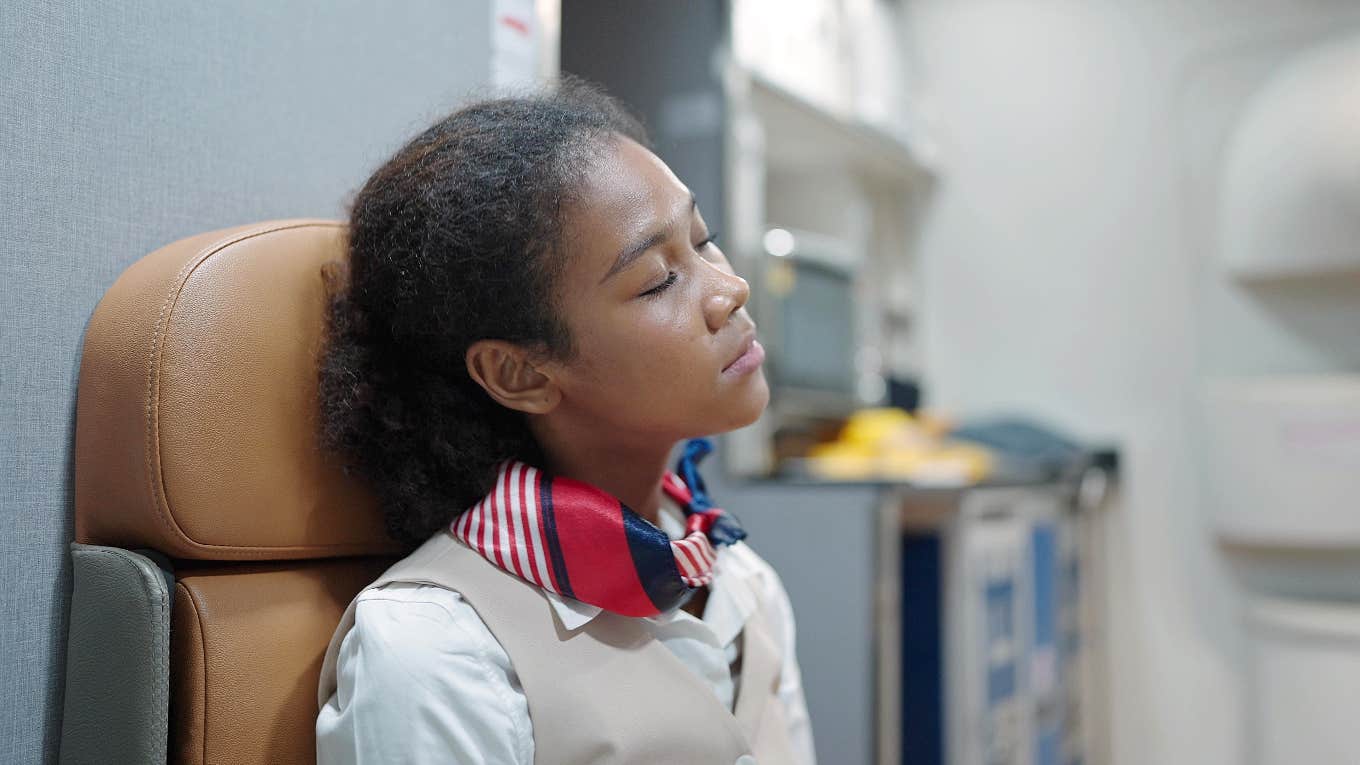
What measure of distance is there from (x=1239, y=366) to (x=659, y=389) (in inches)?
89.7

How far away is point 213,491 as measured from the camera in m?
0.76

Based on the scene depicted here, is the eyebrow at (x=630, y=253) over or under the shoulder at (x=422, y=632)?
over

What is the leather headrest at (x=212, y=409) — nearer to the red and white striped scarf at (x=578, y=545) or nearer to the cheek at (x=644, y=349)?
the red and white striped scarf at (x=578, y=545)

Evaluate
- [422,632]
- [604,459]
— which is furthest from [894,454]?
[422,632]

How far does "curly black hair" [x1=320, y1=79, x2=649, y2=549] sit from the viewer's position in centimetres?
80

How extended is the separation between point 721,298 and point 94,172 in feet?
1.69

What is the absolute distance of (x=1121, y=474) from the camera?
2.74 metres

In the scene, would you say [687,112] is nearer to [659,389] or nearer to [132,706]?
[659,389]

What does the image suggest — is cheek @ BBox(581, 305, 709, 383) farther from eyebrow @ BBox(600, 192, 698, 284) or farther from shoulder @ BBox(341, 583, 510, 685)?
shoulder @ BBox(341, 583, 510, 685)

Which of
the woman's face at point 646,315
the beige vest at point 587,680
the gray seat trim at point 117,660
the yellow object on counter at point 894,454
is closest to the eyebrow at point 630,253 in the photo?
the woman's face at point 646,315

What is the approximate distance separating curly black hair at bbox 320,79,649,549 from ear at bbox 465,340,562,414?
0.01m

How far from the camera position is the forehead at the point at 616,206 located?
81 centimetres

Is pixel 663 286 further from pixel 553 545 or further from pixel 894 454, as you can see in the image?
pixel 894 454

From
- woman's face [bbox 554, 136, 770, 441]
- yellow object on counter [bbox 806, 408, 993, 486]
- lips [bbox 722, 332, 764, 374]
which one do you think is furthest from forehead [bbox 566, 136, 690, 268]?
yellow object on counter [bbox 806, 408, 993, 486]
